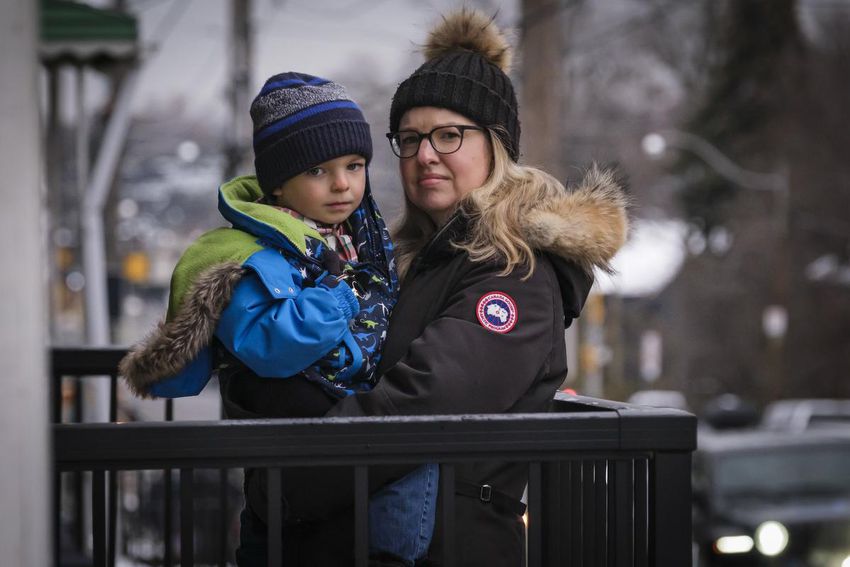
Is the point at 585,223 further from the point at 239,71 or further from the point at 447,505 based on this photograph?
the point at 239,71

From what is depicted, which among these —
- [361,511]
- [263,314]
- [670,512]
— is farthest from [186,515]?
[670,512]

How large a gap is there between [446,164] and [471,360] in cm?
69

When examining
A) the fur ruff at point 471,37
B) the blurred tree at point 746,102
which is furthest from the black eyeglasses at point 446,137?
the blurred tree at point 746,102

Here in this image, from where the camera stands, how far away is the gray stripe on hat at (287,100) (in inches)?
114

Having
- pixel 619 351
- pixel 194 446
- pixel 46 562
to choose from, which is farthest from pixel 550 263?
pixel 619 351

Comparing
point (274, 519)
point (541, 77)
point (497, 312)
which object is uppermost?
point (541, 77)

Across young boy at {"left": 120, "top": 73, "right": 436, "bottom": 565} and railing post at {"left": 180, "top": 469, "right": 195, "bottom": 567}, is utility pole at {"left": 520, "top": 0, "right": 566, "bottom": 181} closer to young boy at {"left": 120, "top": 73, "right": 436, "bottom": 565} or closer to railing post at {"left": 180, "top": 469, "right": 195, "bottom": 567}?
young boy at {"left": 120, "top": 73, "right": 436, "bottom": 565}

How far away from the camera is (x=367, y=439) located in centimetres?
229

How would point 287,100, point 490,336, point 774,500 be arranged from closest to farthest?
point 490,336
point 287,100
point 774,500

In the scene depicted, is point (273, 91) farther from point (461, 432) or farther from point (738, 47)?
point (738, 47)

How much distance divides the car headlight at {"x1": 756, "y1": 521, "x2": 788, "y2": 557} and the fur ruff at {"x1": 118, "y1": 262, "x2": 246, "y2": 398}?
9.93 meters

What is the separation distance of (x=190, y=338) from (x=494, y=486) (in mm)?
786

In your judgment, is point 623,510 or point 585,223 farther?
point 585,223

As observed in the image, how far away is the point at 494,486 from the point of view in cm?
276
